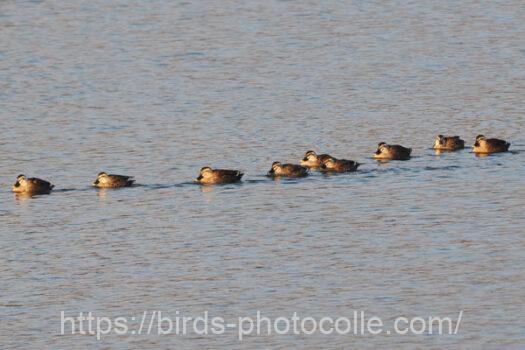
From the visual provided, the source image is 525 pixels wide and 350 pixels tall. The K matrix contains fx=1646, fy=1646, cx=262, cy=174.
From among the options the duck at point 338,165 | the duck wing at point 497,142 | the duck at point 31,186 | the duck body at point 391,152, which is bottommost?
→ the duck at point 31,186

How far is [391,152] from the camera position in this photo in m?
46.8

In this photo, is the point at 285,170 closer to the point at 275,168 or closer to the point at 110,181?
the point at 275,168

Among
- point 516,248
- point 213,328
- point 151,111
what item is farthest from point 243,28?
point 213,328

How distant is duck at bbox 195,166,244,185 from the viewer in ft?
145

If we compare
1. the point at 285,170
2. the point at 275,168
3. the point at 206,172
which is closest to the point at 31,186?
the point at 206,172

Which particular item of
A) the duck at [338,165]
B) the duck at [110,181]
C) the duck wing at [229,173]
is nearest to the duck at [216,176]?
the duck wing at [229,173]

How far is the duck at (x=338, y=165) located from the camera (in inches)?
1781

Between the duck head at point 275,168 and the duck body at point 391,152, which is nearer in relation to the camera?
the duck head at point 275,168

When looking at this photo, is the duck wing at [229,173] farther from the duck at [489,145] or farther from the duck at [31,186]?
the duck at [489,145]

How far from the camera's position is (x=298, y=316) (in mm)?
31203

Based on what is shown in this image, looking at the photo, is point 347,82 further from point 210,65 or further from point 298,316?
point 298,316

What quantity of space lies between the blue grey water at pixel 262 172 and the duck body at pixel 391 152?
18.8 inches

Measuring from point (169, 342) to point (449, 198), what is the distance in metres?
13.7

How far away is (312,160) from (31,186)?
791cm
